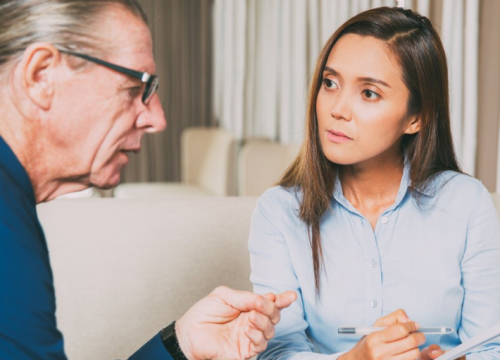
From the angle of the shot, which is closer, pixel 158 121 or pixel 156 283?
pixel 158 121

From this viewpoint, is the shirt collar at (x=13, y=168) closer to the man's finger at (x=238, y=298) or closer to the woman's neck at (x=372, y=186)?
the man's finger at (x=238, y=298)

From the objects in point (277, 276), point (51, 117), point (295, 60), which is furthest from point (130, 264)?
point (295, 60)

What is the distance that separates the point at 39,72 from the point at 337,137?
0.77 m

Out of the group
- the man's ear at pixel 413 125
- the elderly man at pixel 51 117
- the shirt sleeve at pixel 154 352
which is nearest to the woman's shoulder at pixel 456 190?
the man's ear at pixel 413 125

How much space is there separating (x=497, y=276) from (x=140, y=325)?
0.80 metres

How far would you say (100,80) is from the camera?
79 centimetres

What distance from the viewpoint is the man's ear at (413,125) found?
1475 millimetres

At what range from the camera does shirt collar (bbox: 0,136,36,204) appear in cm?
75

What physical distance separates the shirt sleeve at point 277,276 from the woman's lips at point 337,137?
196mm

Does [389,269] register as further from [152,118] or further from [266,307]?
[152,118]

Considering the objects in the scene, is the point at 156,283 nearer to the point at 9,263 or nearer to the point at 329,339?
the point at 329,339

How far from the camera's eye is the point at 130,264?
61.4 inches

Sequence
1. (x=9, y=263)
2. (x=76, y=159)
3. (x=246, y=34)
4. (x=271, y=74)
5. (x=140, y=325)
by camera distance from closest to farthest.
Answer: (x=9, y=263)
(x=76, y=159)
(x=140, y=325)
(x=271, y=74)
(x=246, y=34)

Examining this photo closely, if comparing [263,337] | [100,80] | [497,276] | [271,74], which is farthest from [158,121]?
[271,74]
